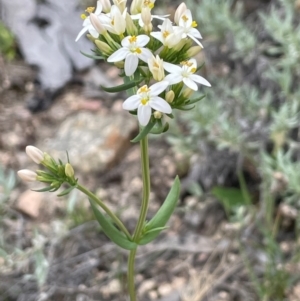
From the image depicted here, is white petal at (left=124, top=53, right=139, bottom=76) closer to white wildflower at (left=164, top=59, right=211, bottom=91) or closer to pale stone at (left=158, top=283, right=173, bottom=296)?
white wildflower at (left=164, top=59, right=211, bottom=91)

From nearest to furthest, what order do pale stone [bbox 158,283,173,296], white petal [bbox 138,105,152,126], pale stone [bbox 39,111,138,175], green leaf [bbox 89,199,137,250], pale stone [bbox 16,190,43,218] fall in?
1. white petal [bbox 138,105,152,126]
2. green leaf [bbox 89,199,137,250]
3. pale stone [bbox 158,283,173,296]
4. pale stone [bbox 16,190,43,218]
5. pale stone [bbox 39,111,138,175]

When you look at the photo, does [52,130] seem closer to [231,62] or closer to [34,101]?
[34,101]

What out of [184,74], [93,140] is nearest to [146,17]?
[184,74]

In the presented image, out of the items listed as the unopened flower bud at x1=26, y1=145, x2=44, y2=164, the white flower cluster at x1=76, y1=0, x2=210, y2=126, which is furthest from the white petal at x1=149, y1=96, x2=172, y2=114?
the unopened flower bud at x1=26, y1=145, x2=44, y2=164

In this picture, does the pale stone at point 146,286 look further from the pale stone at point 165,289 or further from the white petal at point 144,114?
the white petal at point 144,114

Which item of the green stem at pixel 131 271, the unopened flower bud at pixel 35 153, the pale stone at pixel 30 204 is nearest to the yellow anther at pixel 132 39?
the unopened flower bud at pixel 35 153

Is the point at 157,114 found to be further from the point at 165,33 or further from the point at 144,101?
the point at 165,33

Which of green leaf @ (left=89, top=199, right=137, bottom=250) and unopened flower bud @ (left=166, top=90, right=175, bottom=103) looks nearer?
unopened flower bud @ (left=166, top=90, right=175, bottom=103)
